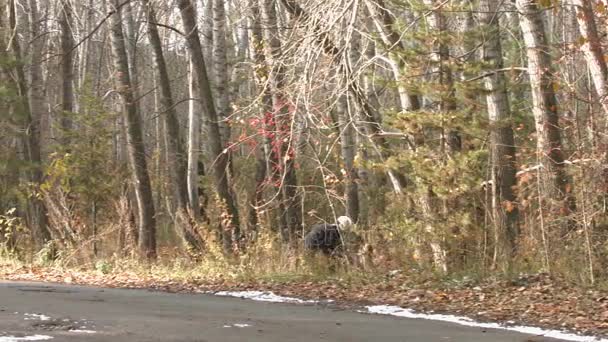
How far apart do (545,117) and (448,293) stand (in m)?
3.36

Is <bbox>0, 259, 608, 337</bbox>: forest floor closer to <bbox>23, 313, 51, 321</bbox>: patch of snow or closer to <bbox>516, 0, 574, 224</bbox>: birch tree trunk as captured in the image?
<bbox>516, 0, 574, 224</bbox>: birch tree trunk

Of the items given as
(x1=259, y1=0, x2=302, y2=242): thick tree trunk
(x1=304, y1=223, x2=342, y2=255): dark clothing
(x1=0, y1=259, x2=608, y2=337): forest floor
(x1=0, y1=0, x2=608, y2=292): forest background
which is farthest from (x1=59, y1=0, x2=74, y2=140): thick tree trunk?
(x1=304, y1=223, x2=342, y2=255): dark clothing

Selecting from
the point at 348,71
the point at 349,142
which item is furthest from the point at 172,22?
the point at 348,71

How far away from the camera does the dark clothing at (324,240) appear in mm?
13789

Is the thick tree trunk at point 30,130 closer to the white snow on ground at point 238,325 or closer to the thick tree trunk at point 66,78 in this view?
the thick tree trunk at point 66,78

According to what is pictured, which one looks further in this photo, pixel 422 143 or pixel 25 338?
pixel 422 143

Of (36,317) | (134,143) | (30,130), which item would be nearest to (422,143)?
(36,317)

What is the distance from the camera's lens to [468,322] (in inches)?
333

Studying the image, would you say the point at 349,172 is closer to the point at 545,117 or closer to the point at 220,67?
the point at 545,117

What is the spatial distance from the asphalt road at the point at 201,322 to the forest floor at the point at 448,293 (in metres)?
0.99

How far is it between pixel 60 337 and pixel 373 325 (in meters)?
3.14

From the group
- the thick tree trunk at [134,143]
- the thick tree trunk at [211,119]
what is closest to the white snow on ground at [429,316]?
the thick tree trunk at [211,119]

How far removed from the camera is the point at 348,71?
11.4 meters

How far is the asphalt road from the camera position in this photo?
23.6 feet
